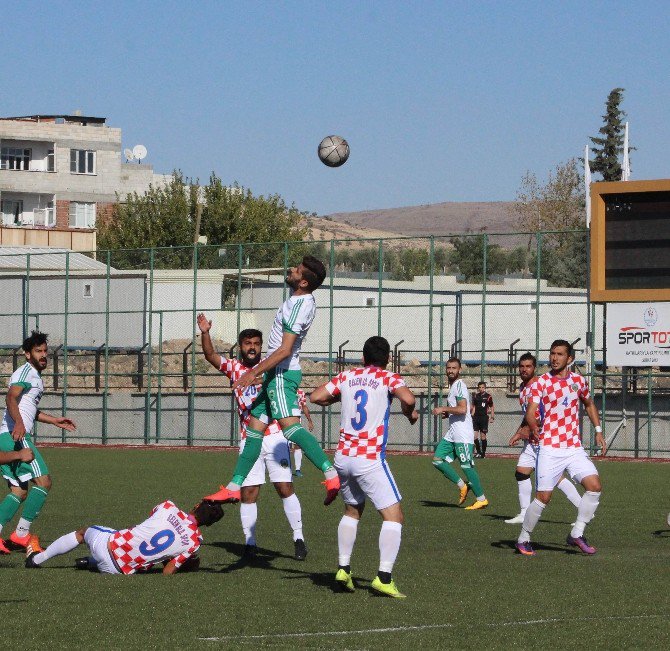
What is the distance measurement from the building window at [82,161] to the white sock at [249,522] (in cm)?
7388

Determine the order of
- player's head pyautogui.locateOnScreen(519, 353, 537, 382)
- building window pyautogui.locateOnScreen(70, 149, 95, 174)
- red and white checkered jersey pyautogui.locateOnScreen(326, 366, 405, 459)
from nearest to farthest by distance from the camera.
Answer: red and white checkered jersey pyautogui.locateOnScreen(326, 366, 405, 459), player's head pyautogui.locateOnScreen(519, 353, 537, 382), building window pyautogui.locateOnScreen(70, 149, 95, 174)

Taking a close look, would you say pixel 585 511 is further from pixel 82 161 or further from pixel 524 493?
pixel 82 161

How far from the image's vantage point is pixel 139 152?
3482 inches

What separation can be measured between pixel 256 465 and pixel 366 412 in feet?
8.64

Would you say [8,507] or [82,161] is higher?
[82,161]

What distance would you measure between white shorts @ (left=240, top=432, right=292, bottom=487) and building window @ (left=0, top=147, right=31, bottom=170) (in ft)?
237

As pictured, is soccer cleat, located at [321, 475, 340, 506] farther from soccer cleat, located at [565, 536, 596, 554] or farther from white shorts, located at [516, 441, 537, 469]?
white shorts, located at [516, 441, 537, 469]

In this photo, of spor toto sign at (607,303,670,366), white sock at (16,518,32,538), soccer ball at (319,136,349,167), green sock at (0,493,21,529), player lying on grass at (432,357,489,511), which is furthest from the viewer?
soccer ball at (319,136,349,167)

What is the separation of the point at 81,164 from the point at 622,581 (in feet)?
252

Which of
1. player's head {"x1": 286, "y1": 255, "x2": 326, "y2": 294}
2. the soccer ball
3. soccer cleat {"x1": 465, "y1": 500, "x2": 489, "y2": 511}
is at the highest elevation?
the soccer ball

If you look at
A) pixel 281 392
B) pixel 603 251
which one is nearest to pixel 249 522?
pixel 281 392

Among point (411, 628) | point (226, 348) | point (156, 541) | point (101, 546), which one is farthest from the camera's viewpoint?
point (226, 348)

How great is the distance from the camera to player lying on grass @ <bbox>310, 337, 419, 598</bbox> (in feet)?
31.2

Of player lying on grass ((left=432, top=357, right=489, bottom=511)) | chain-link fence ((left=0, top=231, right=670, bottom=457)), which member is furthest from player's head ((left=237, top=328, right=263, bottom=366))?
chain-link fence ((left=0, top=231, right=670, bottom=457))
